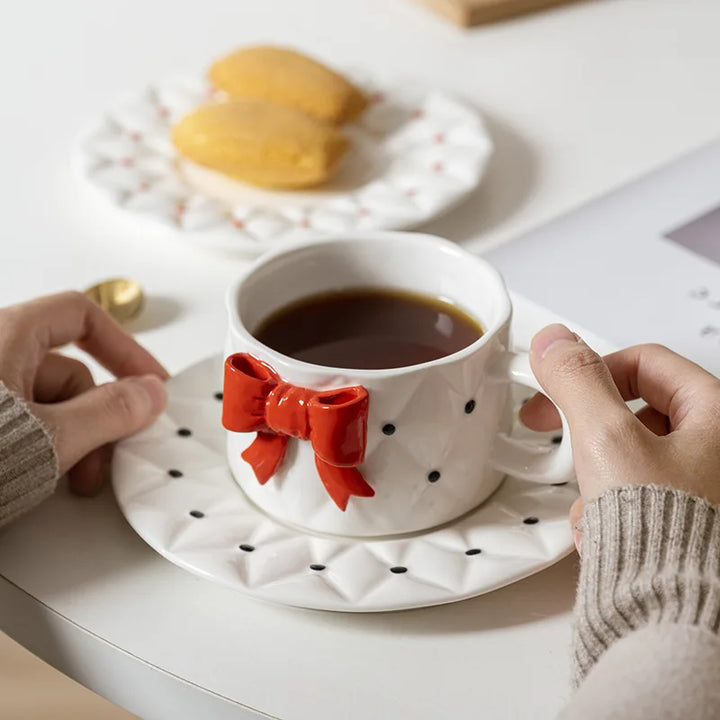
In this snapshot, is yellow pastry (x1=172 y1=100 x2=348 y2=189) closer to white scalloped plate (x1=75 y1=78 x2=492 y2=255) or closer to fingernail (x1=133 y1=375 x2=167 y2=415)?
white scalloped plate (x1=75 y1=78 x2=492 y2=255)

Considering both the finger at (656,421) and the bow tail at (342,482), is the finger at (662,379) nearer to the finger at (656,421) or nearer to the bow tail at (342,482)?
the finger at (656,421)

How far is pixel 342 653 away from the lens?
535 mm

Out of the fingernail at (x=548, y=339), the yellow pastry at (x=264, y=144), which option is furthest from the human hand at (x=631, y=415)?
the yellow pastry at (x=264, y=144)

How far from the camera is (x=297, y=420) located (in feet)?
1.75

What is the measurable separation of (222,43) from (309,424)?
2.42ft

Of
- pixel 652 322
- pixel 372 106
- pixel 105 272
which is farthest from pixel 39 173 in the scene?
pixel 652 322

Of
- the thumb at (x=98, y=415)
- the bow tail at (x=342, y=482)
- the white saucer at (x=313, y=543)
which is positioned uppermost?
the bow tail at (x=342, y=482)

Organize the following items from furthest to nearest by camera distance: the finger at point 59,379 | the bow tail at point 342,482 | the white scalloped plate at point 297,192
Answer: the white scalloped plate at point 297,192, the finger at point 59,379, the bow tail at point 342,482

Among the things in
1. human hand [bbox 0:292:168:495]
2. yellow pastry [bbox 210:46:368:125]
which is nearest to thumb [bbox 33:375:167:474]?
human hand [bbox 0:292:168:495]

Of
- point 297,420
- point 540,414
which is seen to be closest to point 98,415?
point 297,420

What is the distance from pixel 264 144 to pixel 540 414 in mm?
354

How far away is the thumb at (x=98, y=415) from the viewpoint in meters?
0.60

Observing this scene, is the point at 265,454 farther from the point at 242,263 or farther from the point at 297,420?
the point at 242,263

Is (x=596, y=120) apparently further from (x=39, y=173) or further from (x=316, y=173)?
(x=39, y=173)
